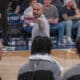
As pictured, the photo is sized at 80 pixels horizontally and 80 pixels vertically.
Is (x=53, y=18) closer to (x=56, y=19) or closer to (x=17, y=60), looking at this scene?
(x=56, y=19)

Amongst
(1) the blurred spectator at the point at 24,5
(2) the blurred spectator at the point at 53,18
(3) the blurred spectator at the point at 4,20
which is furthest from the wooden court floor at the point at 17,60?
(1) the blurred spectator at the point at 24,5

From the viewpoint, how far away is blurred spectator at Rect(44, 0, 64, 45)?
11.8m

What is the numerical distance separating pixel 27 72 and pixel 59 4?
849 centimetres

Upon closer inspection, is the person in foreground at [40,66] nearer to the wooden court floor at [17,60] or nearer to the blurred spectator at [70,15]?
the wooden court floor at [17,60]

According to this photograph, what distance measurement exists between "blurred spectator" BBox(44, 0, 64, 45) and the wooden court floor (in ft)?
2.29

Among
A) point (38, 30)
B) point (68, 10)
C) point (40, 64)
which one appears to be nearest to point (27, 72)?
point (40, 64)

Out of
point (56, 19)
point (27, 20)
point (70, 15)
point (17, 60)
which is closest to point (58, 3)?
point (70, 15)

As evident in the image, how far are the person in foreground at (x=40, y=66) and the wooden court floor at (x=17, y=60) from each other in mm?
3626

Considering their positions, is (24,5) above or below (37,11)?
above

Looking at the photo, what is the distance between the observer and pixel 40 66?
15.6 feet

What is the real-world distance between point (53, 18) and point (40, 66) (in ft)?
23.5

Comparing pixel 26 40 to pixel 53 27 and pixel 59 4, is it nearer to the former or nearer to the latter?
pixel 53 27

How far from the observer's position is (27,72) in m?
4.73

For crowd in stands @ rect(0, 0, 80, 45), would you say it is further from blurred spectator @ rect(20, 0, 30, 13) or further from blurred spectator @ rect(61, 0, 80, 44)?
blurred spectator @ rect(20, 0, 30, 13)
